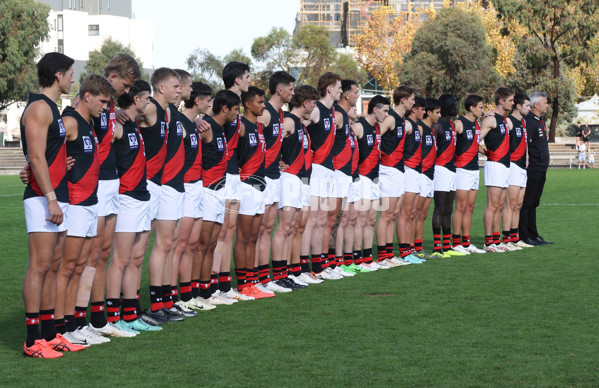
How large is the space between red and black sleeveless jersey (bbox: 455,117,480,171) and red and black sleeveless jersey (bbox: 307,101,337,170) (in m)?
3.18

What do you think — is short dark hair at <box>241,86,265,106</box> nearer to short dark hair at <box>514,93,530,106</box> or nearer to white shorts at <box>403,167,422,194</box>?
white shorts at <box>403,167,422,194</box>

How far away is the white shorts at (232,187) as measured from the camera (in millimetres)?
9094

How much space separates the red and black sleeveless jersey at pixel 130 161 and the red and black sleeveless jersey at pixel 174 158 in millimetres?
509

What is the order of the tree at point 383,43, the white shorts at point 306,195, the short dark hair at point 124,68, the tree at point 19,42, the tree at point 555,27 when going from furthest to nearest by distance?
the tree at point 383,43 → the tree at point 555,27 → the tree at point 19,42 → the white shorts at point 306,195 → the short dark hair at point 124,68

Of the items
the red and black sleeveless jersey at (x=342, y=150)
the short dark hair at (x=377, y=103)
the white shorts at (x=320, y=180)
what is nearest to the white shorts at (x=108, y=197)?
the white shorts at (x=320, y=180)

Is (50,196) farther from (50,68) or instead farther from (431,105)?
(431,105)

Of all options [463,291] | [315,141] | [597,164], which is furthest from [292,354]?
[597,164]

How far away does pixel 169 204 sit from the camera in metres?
8.07

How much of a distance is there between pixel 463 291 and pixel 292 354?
11.6ft

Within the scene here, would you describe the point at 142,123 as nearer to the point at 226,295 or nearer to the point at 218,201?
the point at 218,201

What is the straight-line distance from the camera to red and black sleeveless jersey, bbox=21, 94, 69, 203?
652 cm

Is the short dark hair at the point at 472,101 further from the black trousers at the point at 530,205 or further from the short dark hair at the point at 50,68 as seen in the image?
the short dark hair at the point at 50,68

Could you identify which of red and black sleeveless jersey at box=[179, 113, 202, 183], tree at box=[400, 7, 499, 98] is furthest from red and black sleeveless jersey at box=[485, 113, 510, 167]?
tree at box=[400, 7, 499, 98]

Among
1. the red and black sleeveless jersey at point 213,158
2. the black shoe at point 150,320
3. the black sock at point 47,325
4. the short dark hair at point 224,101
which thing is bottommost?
the black shoe at point 150,320
